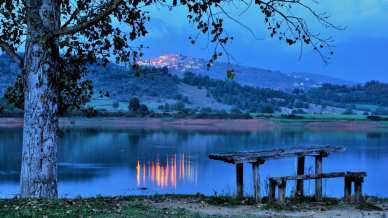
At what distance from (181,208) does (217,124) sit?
58801mm

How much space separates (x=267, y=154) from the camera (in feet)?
37.9

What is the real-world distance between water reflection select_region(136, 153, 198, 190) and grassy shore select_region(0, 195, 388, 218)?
39.2 feet

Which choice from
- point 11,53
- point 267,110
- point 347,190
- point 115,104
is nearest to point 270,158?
point 347,190

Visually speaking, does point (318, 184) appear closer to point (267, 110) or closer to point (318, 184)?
point (318, 184)

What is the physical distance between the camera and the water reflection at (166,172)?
25.0 meters

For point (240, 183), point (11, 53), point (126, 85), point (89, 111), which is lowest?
point (240, 183)

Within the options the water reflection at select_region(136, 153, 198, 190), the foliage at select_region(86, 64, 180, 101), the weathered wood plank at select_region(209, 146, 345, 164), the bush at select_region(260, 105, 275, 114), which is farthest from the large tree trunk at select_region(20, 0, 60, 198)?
the foliage at select_region(86, 64, 180, 101)

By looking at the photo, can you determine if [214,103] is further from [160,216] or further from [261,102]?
[160,216]

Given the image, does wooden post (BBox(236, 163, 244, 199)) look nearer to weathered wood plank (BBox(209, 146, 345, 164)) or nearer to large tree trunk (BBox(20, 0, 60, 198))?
weathered wood plank (BBox(209, 146, 345, 164))

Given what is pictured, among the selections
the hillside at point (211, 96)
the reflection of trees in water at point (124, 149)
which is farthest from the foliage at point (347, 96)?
the reflection of trees in water at point (124, 149)

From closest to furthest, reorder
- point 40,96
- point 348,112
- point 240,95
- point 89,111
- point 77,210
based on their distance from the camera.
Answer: point 77,210 < point 40,96 < point 89,111 < point 348,112 < point 240,95

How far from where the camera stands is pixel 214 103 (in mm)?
89062

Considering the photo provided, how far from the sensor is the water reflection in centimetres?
2500

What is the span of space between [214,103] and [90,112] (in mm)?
78163
